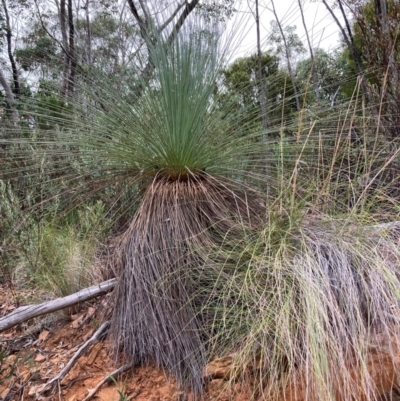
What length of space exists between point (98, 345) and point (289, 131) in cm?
129

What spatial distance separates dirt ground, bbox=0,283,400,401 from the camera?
3.49 ft

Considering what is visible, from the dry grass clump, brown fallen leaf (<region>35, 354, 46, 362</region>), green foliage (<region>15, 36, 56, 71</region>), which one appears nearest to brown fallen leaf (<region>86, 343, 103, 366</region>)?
brown fallen leaf (<region>35, 354, 46, 362</region>)

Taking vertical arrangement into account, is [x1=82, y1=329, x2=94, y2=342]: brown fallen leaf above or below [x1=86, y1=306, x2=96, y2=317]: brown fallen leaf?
below

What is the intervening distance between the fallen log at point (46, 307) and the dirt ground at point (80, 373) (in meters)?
0.11

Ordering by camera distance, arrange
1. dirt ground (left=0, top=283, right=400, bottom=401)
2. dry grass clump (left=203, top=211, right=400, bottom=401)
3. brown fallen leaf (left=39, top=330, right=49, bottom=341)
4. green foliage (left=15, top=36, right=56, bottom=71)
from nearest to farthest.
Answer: dry grass clump (left=203, top=211, right=400, bottom=401) < dirt ground (left=0, top=283, right=400, bottom=401) < brown fallen leaf (left=39, top=330, right=49, bottom=341) < green foliage (left=15, top=36, right=56, bottom=71)

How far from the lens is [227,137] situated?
1.50 m

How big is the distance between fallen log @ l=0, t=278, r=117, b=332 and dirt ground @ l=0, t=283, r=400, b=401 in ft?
0.37

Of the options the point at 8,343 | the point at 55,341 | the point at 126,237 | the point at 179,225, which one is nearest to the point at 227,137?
the point at 179,225

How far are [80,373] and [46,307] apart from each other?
0.29m

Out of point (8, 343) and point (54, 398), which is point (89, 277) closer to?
point (8, 343)

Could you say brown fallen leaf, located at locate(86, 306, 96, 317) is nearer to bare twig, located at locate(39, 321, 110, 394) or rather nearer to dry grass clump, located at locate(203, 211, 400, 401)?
bare twig, located at locate(39, 321, 110, 394)

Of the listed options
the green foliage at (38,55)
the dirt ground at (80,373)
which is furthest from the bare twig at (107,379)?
the green foliage at (38,55)

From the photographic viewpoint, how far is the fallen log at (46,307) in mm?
1255

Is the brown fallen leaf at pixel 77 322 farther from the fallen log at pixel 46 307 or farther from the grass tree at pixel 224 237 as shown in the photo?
the grass tree at pixel 224 237
